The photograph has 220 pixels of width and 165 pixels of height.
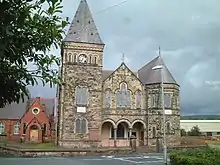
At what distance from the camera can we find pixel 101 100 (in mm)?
45625

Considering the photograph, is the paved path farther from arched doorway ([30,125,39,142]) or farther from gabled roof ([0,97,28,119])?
gabled roof ([0,97,28,119])

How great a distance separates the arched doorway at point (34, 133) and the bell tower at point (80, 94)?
1093cm

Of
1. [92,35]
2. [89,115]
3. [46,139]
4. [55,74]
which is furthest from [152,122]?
[55,74]

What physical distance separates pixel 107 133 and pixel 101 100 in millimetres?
5861

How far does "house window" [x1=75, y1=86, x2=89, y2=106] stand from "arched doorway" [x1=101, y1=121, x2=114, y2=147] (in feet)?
16.8

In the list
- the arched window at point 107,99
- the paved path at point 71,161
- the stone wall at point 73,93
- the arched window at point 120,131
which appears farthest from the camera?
the arched window at point 120,131

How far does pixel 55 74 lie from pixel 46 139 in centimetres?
5305

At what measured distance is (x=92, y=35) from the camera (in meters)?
46.8

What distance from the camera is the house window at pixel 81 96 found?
44.5m

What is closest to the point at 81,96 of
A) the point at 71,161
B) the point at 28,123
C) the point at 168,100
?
the point at 168,100

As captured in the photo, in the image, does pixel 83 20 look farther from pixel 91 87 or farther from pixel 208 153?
pixel 208 153

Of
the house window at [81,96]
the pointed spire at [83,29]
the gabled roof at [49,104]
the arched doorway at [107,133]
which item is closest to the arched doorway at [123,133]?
the arched doorway at [107,133]

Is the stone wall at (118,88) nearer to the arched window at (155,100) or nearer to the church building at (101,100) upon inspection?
the church building at (101,100)

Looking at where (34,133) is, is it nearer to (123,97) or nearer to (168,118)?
(123,97)
